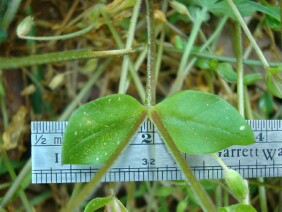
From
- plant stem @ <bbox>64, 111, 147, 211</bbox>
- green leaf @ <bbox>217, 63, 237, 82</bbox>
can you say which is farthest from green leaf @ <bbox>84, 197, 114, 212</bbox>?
green leaf @ <bbox>217, 63, 237, 82</bbox>

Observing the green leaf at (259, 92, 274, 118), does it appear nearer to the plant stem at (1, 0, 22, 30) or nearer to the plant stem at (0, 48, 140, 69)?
the plant stem at (0, 48, 140, 69)

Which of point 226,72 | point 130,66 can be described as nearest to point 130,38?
point 130,66

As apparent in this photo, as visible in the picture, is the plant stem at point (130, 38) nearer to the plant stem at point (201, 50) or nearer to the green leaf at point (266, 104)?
the plant stem at point (201, 50)

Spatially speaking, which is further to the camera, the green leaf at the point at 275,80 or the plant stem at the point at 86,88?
the plant stem at the point at 86,88

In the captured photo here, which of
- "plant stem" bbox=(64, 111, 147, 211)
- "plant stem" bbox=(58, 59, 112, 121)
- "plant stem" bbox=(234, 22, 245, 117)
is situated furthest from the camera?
"plant stem" bbox=(58, 59, 112, 121)

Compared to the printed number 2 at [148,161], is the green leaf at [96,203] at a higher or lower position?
lower

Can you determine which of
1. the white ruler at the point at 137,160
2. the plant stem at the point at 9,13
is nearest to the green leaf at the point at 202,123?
the white ruler at the point at 137,160

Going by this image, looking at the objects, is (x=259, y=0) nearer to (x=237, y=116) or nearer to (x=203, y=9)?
(x=203, y=9)

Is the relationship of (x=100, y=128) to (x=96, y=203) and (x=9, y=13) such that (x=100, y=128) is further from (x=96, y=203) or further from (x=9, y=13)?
(x=9, y=13)
